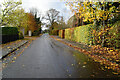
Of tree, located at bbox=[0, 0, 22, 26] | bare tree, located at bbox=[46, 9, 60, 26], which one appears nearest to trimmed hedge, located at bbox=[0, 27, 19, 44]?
tree, located at bbox=[0, 0, 22, 26]

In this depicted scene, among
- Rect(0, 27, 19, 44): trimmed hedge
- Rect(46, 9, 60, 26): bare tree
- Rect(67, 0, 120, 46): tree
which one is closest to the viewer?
Rect(67, 0, 120, 46): tree

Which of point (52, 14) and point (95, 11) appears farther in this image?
point (52, 14)

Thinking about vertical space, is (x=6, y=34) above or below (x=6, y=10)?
below

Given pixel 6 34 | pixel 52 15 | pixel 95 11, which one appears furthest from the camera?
pixel 52 15

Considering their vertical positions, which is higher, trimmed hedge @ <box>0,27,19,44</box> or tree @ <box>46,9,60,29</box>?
tree @ <box>46,9,60,29</box>

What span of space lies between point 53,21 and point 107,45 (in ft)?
168

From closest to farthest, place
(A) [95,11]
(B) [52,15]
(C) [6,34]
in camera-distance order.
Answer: (A) [95,11] → (C) [6,34] → (B) [52,15]

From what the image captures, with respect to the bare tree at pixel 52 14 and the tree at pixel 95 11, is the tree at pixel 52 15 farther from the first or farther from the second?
the tree at pixel 95 11

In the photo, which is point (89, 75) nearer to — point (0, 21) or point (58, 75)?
point (58, 75)

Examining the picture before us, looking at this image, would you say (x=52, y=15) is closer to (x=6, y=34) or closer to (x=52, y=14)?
(x=52, y=14)

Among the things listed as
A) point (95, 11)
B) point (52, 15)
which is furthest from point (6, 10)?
point (52, 15)

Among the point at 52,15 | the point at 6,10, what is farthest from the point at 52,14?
the point at 6,10

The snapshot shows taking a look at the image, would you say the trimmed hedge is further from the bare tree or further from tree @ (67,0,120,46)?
the bare tree

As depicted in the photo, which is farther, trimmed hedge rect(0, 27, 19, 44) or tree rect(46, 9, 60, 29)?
tree rect(46, 9, 60, 29)
